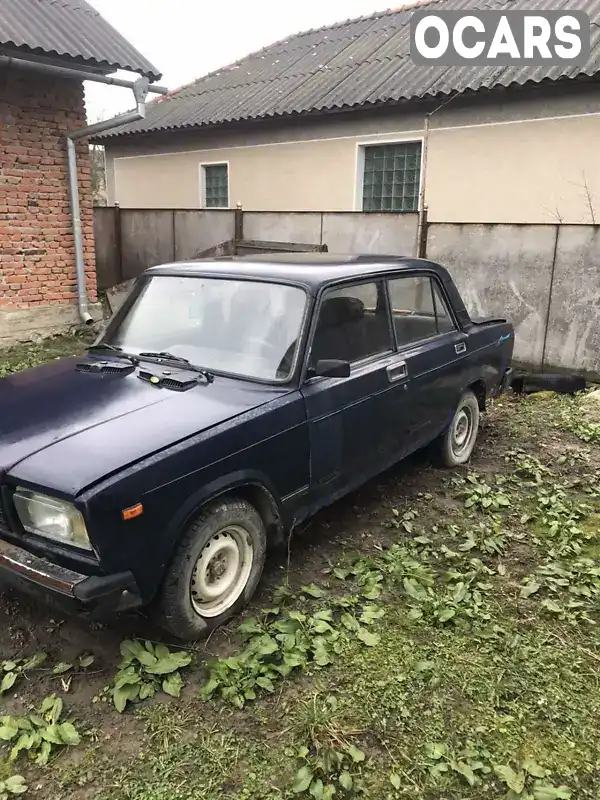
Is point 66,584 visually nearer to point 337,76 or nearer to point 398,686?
point 398,686

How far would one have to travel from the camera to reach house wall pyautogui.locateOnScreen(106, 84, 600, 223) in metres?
10.1

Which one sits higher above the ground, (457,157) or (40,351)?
(457,157)

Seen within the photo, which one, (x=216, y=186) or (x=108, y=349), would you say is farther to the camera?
(x=216, y=186)

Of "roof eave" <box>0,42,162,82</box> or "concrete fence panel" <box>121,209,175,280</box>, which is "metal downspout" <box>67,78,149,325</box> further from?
"concrete fence panel" <box>121,209,175,280</box>

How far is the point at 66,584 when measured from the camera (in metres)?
2.51

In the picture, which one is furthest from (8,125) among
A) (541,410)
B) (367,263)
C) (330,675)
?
(330,675)

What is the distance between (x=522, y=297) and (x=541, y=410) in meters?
1.74

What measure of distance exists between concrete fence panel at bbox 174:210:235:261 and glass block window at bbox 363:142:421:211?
3.79 meters

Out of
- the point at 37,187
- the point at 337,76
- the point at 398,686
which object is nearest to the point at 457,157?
the point at 337,76

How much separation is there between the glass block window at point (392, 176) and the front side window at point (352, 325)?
28.9 feet

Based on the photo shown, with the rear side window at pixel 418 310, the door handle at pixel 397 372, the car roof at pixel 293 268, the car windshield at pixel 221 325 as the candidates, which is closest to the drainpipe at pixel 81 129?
the car roof at pixel 293 268

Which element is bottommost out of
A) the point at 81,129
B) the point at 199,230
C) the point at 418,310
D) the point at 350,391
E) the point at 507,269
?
the point at 350,391

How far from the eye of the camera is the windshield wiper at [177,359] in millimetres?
3488

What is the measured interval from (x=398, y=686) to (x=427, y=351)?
241 cm
